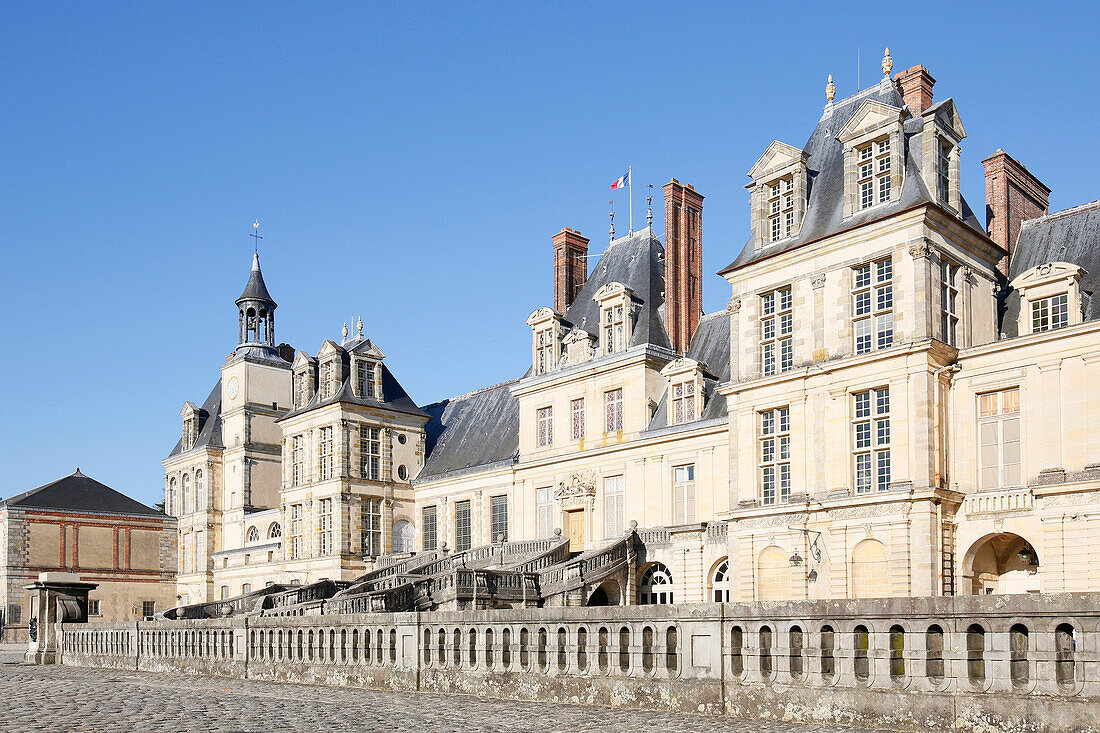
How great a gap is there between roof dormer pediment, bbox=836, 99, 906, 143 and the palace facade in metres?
0.05

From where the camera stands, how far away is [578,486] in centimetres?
3528

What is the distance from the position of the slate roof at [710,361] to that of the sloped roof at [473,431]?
730cm

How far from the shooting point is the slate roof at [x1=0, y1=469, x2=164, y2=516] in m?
56.1

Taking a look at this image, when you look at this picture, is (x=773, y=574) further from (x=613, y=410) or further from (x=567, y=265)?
(x=567, y=265)

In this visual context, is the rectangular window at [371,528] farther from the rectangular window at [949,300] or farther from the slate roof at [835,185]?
the rectangular window at [949,300]

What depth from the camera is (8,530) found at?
54375 mm

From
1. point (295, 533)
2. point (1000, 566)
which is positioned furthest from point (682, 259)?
point (295, 533)

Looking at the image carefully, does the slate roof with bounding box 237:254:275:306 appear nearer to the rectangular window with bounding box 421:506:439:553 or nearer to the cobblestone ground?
the rectangular window with bounding box 421:506:439:553

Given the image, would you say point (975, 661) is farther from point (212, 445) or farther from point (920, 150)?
point (212, 445)

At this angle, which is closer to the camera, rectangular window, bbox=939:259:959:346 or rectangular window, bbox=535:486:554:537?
rectangular window, bbox=939:259:959:346

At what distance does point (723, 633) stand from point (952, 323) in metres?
14.5

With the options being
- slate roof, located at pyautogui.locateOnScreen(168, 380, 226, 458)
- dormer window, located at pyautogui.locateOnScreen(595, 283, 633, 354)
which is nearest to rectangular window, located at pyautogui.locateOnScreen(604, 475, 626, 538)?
dormer window, located at pyautogui.locateOnScreen(595, 283, 633, 354)

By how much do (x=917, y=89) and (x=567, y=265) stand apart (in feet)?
47.5

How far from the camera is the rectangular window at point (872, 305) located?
2469cm
